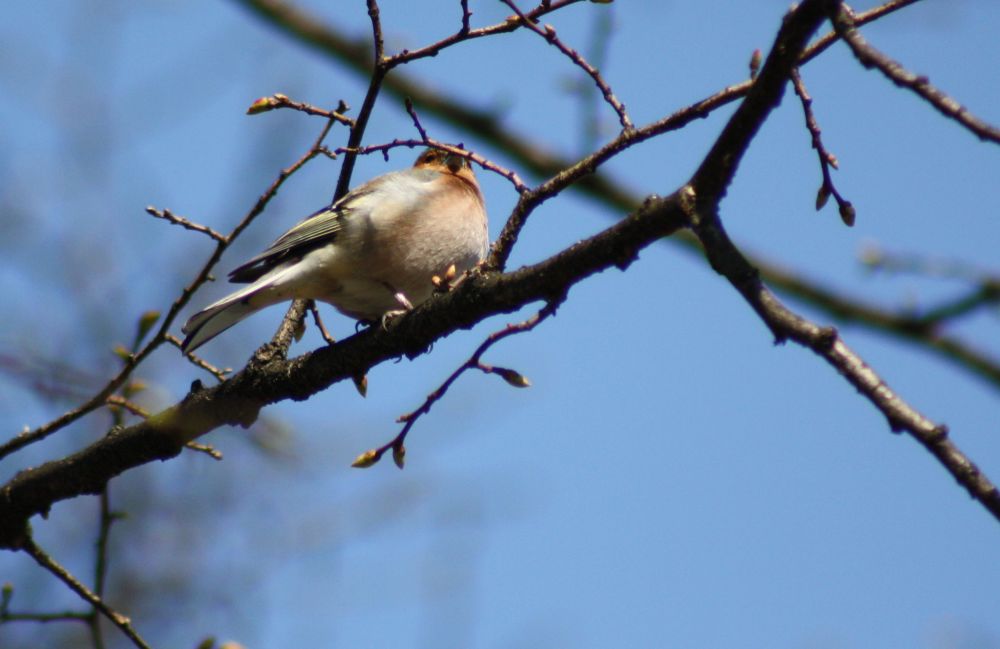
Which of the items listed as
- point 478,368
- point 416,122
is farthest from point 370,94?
point 478,368

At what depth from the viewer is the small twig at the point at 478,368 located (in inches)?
103

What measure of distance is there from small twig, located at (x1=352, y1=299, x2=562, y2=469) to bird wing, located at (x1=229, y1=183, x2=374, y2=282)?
162 centimetres

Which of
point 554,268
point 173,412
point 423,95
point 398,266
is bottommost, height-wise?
point 554,268

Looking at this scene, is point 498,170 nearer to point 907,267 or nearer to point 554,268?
point 554,268

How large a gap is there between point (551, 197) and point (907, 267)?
2115mm

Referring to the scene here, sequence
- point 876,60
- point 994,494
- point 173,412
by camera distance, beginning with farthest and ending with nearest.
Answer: point 173,412 < point 876,60 < point 994,494

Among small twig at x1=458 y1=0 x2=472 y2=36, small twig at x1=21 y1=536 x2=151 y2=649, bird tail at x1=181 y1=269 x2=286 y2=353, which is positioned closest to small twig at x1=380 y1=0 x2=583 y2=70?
small twig at x1=458 y1=0 x2=472 y2=36

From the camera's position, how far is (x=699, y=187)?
2.22 meters

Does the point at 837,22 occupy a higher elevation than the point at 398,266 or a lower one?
lower

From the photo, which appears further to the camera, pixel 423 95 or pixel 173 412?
pixel 423 95

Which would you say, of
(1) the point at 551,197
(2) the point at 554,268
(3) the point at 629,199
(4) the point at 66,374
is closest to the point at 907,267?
(3) the point at 629,199

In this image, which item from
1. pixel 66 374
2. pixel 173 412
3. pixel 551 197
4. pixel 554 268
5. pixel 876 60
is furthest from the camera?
pixel 66 374

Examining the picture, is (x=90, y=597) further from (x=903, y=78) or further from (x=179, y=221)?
(x=903, y=78)

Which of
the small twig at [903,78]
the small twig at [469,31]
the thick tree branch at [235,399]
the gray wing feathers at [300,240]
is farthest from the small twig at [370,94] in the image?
the small twig at [903,78]
